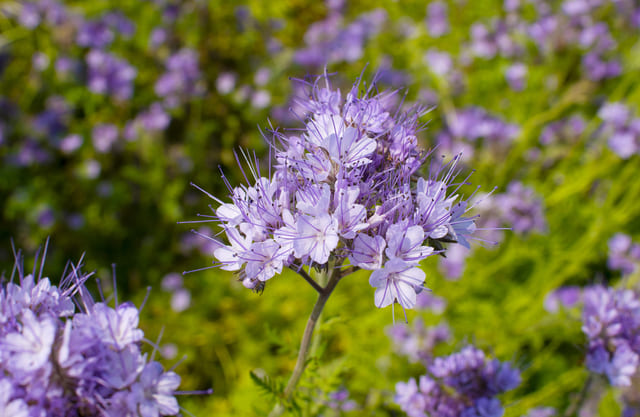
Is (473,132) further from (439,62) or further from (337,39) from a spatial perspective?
(337,39)

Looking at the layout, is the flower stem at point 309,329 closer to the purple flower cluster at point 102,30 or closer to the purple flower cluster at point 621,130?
the purple flower cluster at point 621,130

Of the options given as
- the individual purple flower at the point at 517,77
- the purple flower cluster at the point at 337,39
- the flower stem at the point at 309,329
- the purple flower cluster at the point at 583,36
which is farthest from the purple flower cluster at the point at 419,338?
the purple flower cluster at the point at 583,36

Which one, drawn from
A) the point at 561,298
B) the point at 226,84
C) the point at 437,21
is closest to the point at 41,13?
the point at 226,84

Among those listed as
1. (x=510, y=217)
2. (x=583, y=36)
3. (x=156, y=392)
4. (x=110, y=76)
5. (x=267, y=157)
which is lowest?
(x=156, y=392)

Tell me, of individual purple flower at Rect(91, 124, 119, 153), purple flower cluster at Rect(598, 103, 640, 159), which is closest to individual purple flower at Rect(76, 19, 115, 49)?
individual purple flower at Rect(91, 124, 119, 153)

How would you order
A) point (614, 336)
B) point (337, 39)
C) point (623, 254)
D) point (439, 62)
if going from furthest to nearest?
1. point (337, 39)
2. point (439, 62)
3. point (623, 254)
4. point (614, 336)

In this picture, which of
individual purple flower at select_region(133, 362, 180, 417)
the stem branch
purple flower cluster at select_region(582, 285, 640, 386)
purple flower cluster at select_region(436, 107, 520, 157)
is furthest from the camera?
purple flower cluster at select_region(436, 107, 520, 157)

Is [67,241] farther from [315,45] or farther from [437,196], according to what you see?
[437,196]

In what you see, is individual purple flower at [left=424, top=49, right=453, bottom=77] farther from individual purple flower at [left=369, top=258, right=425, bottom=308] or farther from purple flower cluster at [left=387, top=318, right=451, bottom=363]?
individual purple flower at [left=369, top=258, right=425, bottom=308]
